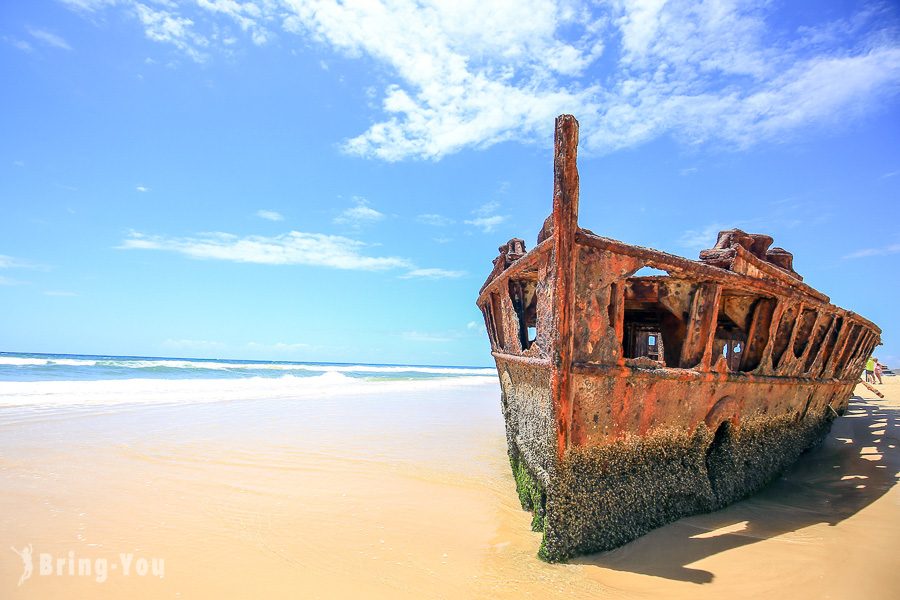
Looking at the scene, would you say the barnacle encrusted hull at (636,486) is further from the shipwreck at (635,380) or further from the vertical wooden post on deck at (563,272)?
the vertical wooden post on deck at (563,272)

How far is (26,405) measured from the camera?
1151cm

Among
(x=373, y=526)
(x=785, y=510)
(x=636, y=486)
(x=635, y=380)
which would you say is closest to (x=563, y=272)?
(x=635, y=380)

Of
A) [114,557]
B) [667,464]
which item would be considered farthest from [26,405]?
[667,464]

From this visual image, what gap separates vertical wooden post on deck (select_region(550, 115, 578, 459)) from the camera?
3.65 metres

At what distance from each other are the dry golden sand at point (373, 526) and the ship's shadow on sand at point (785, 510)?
21 mm

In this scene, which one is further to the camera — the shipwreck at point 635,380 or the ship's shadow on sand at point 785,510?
the shipwreck at point 635,380

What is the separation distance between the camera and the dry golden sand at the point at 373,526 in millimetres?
3320

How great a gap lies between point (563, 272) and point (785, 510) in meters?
3.60

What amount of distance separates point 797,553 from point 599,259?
2781 mm

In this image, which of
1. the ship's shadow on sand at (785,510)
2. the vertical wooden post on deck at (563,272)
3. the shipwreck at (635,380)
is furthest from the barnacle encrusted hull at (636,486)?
the vertical wooden post on deck at (563,272)

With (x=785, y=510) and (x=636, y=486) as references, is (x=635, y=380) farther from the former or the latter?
(x=785, y=510)

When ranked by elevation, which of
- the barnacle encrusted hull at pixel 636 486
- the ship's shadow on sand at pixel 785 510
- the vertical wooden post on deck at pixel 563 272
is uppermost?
the vertical wooden post on deck at pixel 563 272

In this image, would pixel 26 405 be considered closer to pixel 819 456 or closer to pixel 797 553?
pixel 797 553

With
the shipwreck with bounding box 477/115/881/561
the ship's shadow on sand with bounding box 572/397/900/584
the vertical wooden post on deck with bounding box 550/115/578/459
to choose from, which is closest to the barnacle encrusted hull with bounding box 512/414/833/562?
the shipwreck with bounding box 477/115/881/561
